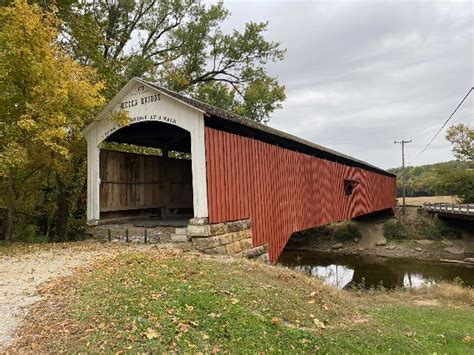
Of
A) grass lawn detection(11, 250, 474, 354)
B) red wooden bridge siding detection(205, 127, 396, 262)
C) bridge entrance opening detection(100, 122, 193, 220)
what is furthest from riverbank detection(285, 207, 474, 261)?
grass lawn detection(11, 250, 474, 354)

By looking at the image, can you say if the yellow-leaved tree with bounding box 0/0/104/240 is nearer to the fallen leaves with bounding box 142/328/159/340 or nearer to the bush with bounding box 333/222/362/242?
the fallen leaves with bounding box 142/328/159/340

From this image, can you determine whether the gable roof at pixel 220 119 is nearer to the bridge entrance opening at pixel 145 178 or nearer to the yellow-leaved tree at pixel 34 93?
the yellow-leaved tree at pixel 34 93

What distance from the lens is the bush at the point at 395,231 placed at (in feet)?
97.7

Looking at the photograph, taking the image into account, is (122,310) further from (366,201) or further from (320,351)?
(366,201)

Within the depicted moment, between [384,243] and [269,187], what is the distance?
2083cm

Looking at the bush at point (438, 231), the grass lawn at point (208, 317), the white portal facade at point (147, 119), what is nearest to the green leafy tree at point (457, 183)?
the bush at point (438, 231)

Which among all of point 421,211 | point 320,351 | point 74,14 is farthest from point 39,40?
point 421,211

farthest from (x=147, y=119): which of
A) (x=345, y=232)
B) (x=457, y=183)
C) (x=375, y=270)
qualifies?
(x=457, y=183)

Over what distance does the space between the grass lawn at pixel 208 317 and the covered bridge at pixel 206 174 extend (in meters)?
2.39

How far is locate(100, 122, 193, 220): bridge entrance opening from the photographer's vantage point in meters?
11.8

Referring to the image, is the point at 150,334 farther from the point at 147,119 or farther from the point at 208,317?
the point at 147,119

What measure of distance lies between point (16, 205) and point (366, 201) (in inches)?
769

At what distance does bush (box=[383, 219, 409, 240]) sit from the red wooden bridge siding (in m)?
13.8

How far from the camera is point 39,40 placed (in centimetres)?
917
